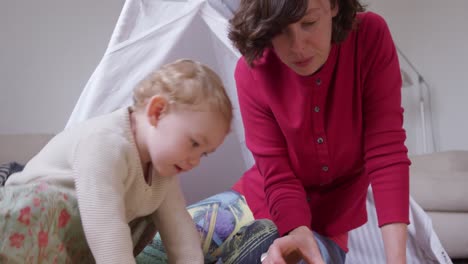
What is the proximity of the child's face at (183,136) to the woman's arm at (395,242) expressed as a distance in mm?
309

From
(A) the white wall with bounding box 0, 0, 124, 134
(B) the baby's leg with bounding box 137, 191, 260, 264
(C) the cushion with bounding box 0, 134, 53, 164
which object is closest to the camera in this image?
(B) the baby's leg with bounding box 137, 191, 260, 264

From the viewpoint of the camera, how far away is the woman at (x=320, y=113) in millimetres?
775

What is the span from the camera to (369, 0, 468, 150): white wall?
248 centimetres

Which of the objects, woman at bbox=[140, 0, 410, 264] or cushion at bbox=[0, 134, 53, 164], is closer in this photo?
woman at bbox=[140, 0, 410, 264]

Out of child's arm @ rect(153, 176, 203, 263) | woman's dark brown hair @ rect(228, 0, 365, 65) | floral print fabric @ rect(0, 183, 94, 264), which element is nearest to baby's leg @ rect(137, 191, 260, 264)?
child's arm @ rect(153, 176, 203, 263)

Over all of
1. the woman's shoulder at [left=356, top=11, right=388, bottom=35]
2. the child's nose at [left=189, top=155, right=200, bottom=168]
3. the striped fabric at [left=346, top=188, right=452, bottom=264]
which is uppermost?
the woman's shoulder at [left=356, top=11, right=388, bottom=35]

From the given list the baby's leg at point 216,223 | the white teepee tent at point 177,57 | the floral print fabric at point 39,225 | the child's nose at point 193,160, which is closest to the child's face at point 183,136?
the child's nose at point 193,160

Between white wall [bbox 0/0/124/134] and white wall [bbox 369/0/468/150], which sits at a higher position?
white wall [bbox 0/0/124/134]

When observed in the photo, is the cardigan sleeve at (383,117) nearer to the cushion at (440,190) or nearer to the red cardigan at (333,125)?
the red cardigan at (333,125)

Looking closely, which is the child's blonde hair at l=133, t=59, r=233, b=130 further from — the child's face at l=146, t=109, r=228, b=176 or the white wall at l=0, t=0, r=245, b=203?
the white wall at l=0, t=0, r=245, b=203

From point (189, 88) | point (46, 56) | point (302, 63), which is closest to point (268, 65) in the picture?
point (302, 63)

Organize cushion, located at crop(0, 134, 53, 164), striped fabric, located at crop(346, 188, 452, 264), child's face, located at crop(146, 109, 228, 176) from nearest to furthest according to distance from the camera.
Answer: child's face, located at crop(146, 109, 228, 176) < striped fabric, located at crop(346, 188, 452, 264) < cushion, located at crop(0, 134, 53, 164)

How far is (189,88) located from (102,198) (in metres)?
0.19

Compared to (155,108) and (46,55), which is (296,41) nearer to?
(155,108)
